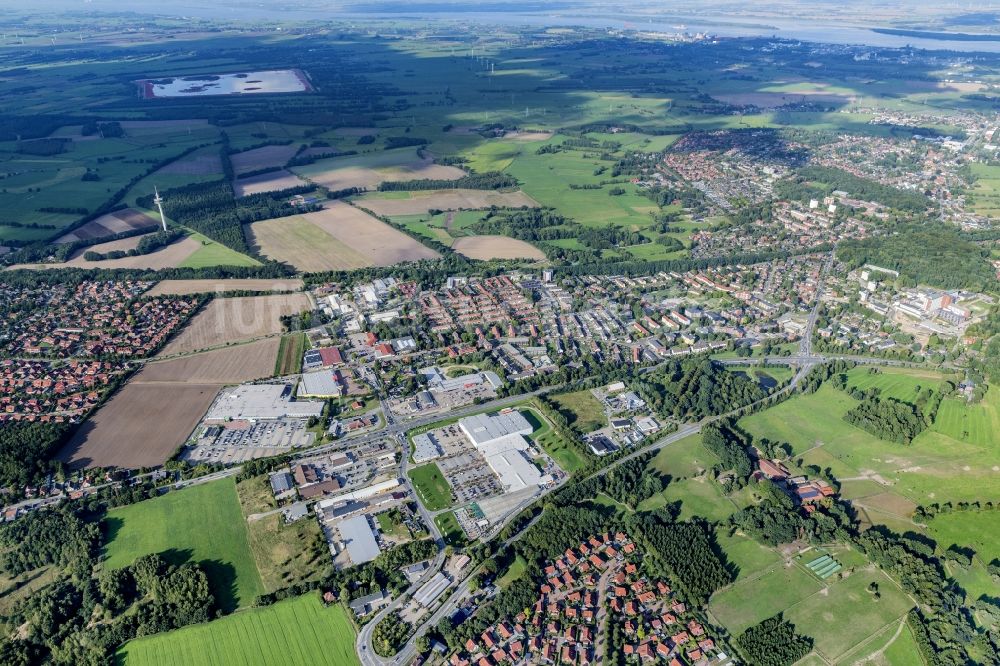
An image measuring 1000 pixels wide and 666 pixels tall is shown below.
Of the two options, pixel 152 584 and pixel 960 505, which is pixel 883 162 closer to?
pixel 960 505

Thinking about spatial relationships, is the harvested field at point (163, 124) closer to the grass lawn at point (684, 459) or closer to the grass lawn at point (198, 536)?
the grass lawn at point (198, 536)

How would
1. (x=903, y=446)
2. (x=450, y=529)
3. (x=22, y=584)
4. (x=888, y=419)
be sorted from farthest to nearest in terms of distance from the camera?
(x=888, y=419) → (x=903, y=446) → (x=450, y=529) → (x=22, y=584)

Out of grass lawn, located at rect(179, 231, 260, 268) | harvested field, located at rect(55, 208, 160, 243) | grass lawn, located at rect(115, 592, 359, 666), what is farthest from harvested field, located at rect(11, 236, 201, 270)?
grass lawn, located at rect(115, 592, 359, 666)

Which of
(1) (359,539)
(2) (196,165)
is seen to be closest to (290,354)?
(1) (359,539)

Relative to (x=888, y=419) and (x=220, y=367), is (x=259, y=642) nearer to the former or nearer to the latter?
(x=220, y=367)

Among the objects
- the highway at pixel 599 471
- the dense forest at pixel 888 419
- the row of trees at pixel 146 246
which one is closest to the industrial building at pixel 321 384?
the highway at pixel 599 471

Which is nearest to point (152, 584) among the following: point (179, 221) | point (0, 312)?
point (0, 312)

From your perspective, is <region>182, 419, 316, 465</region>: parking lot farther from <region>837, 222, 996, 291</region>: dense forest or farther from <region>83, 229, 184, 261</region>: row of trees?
<region>837, 222, 996, 291</region>: dense forest
